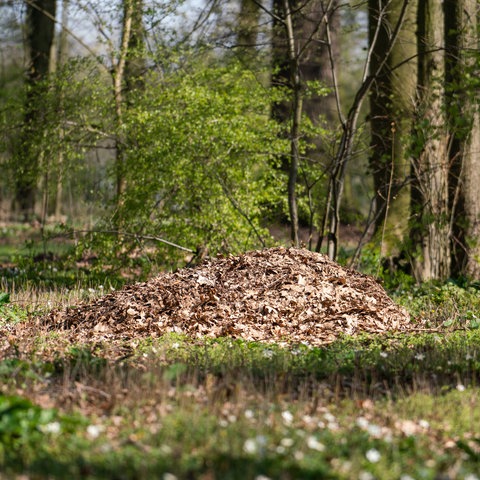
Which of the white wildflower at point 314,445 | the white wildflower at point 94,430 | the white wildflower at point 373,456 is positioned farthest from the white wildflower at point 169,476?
the white wildflower at point 373,456

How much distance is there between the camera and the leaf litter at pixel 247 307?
777cm

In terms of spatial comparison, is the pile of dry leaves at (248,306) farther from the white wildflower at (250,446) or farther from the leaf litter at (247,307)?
the white wildflower at (250,446)

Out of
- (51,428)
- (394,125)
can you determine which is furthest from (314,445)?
(394,125)

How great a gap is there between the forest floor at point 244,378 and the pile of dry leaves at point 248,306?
0.07 feet

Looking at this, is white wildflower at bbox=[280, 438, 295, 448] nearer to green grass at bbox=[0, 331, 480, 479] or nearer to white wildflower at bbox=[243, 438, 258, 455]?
green grass at bbox=[0, 331, 480, 479]

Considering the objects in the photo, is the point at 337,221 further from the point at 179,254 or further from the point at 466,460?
the point at 466,460

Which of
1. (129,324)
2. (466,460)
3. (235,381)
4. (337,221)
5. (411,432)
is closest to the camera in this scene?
(466,460)

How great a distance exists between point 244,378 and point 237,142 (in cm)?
604

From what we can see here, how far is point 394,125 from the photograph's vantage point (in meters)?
11.8

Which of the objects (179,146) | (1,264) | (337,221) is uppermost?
(179,146)

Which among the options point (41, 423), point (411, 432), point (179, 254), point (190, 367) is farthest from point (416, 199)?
point (41, 423)

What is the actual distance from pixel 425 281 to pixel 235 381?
667 centimetres

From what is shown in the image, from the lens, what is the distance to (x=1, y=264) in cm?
1517

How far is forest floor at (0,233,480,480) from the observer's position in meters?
3.98
